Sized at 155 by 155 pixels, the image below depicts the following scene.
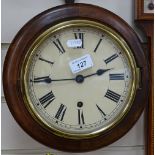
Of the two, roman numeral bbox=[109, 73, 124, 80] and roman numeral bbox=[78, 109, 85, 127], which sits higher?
roman numeral bbox=[109, 73, 124, 80]

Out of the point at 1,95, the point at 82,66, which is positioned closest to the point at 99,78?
the point at 82,66

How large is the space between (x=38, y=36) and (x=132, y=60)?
0.23 m

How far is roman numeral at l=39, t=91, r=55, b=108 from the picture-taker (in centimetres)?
79

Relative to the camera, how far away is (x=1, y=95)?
89 centimetres

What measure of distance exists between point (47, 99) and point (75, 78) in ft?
0.27

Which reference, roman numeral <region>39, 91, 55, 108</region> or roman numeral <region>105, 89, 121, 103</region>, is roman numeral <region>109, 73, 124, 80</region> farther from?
roman numeral <region>39, 91, 55, 108</region>

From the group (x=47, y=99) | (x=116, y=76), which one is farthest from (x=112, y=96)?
(x=47, y=99)

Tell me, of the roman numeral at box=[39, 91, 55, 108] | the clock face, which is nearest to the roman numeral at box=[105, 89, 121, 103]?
the clock face

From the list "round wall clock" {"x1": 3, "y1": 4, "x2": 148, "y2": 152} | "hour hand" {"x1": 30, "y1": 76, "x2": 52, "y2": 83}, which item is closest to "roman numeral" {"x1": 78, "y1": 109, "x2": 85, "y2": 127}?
"round wall clock" {"x1": 3, "y1": 4, "x2": 148, "y2": 152}

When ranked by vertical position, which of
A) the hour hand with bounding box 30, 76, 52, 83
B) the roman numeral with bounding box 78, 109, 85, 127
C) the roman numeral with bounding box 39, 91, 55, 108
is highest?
the hour hand with bounding box 30, 76, 52, 83

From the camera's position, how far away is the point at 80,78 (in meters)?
0.80

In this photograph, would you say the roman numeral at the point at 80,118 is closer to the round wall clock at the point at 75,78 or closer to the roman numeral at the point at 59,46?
the round wall clock at the point at 75,78

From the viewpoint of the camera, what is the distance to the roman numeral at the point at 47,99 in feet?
2.60

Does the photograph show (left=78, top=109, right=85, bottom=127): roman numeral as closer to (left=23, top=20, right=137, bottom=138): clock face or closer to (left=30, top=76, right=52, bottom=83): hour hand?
(left=23, top=20, right=137, bottom=138): clock face
